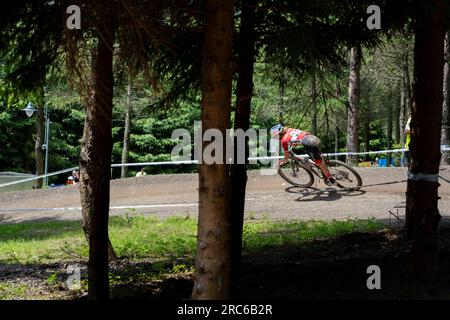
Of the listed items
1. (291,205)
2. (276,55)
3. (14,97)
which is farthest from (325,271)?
(291,205)

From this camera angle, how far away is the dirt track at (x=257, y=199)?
14.4 metres

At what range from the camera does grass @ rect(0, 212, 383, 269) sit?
1061 centimetres

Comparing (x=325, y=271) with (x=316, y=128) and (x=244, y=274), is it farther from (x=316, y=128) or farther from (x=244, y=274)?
(x=316, y=128)

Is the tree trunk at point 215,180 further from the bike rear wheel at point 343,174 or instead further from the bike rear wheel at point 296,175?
the bike rear wheel at point 296,175

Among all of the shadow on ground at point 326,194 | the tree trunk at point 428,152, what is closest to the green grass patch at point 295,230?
the shadow on ground at point 326,194

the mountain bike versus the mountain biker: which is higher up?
the mountain biker

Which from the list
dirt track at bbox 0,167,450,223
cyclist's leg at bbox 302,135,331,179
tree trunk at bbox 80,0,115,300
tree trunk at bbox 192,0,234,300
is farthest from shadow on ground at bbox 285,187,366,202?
tree trunk at bbox 192,0,234,300

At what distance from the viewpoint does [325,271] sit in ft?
23.9

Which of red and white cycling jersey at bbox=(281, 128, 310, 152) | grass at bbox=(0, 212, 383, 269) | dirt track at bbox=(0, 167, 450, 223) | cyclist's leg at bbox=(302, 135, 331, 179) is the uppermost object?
red and white cycling jersey at bbox=(281, 128, 310, 152)

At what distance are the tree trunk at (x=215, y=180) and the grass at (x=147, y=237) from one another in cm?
400

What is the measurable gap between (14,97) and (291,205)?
8.65 metres

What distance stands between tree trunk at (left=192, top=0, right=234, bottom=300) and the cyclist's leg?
9623mm

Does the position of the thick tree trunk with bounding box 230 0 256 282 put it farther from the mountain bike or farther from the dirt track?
the mountain bike
